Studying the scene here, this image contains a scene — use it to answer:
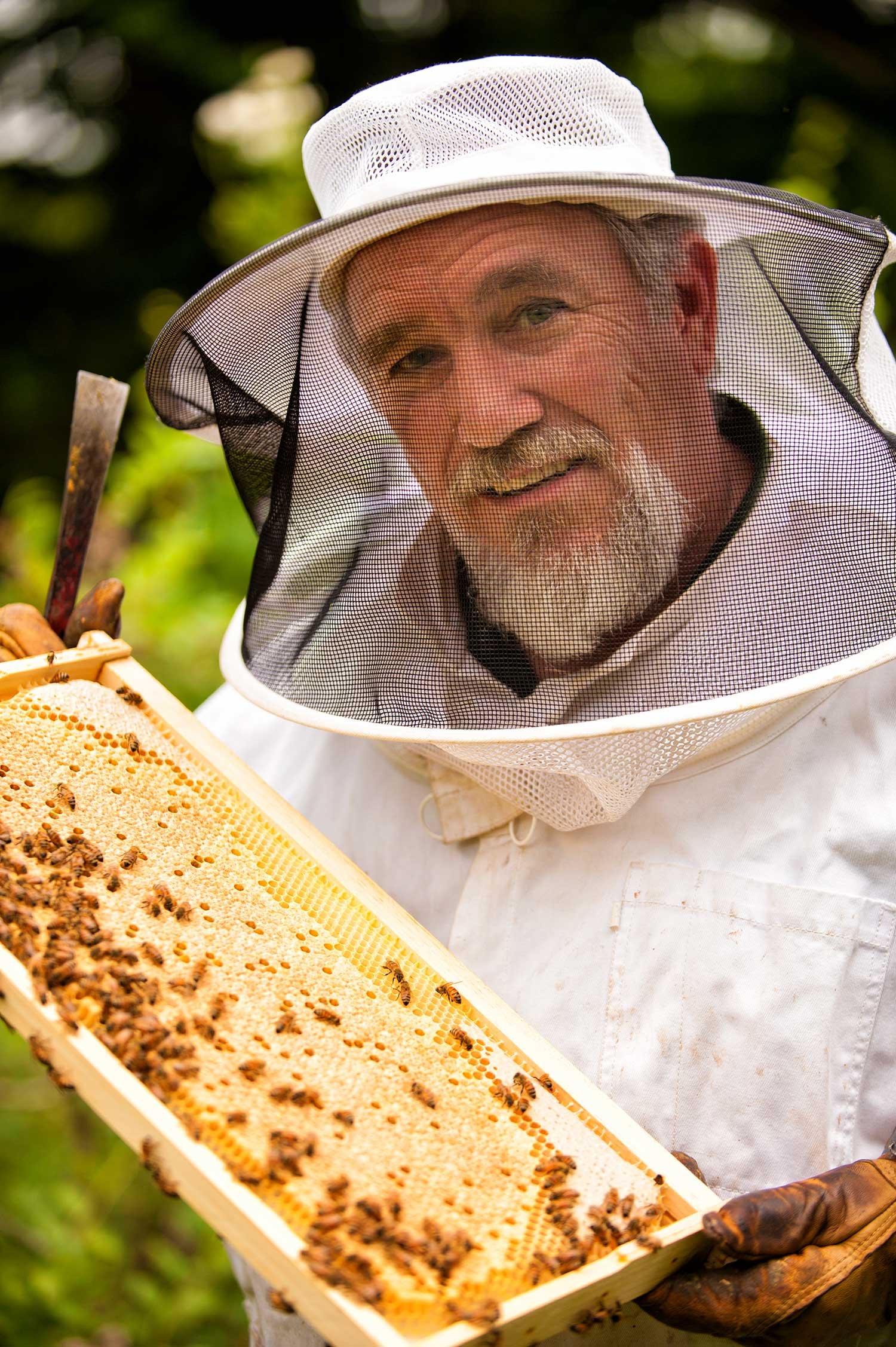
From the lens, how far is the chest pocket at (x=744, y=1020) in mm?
1655

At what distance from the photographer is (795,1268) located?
139 centimetres

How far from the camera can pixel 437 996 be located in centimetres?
157

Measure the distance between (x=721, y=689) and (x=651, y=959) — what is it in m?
0.49

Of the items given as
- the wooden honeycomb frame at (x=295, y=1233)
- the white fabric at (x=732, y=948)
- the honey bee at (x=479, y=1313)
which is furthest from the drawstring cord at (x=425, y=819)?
the honey bee at (x=479, y=1313)

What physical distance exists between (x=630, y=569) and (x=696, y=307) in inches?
16.8

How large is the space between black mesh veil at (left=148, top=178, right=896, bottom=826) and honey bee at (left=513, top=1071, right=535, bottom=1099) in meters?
0.45

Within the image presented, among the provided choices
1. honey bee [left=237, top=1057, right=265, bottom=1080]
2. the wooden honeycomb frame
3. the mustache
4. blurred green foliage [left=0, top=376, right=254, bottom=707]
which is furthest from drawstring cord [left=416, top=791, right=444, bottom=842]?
blurred green foliage [left=0, top=376, right=254, bottom=707]

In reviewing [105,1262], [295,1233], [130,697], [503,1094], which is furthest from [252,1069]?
[105,1262]

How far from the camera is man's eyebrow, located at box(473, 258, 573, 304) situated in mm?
1716

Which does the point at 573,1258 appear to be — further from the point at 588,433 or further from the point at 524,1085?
the point at 588,433

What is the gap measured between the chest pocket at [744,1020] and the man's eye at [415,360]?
0.97 meters

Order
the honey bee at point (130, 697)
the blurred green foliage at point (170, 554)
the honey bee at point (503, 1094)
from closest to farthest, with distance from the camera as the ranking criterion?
1. the honey bee at point (503, 1094)
2. the honey bee at point (130, 697)
3. the blurred green foliage at point (170, 554)

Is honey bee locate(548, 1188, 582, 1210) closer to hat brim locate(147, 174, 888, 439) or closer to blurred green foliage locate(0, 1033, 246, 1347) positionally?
hat brim locate(147, 174, 888, 439)

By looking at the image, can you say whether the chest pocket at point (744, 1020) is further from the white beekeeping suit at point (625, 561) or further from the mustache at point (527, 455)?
the mustache at point (527, 455)
